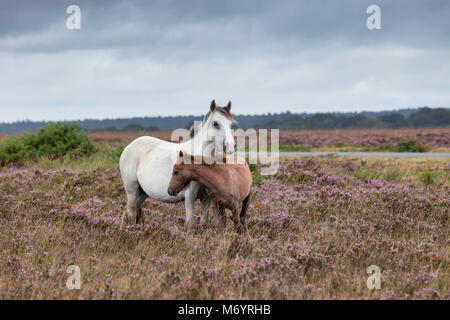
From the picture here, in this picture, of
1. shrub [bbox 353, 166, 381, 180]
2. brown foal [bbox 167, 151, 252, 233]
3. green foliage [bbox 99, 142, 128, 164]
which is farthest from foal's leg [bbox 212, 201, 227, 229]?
green foliage [bbox 99, 142, 128, 164]

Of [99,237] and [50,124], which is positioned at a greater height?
[50,124]

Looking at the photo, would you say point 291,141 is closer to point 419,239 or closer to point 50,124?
point 50,124

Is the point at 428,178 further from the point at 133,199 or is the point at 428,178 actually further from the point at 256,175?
the point at 133,199

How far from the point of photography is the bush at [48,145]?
1745 cm

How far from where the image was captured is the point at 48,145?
59.4 feet

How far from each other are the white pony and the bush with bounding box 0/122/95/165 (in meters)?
10.5

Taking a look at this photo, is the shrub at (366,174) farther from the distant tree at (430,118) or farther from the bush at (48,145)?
the distant tree at (430,118)

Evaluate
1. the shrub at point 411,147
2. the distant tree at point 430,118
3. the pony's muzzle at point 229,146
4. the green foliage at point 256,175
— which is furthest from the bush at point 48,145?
the distant tree at point 430,118

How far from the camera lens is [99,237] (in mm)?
6879

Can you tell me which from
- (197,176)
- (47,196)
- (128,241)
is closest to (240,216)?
(197,176)

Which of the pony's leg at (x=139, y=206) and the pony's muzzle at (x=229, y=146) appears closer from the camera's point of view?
the pony's muzzle at (x=229, y=146)

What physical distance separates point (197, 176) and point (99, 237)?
2.02 meters

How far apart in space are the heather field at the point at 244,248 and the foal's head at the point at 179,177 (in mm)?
762

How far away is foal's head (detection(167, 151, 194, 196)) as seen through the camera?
6277 mm
